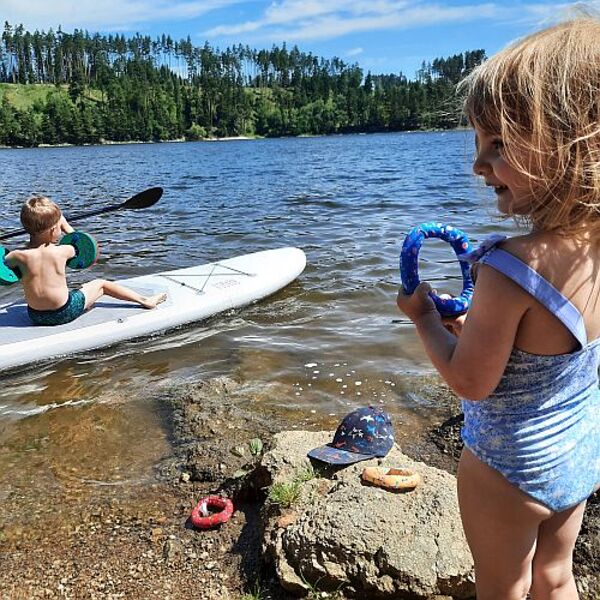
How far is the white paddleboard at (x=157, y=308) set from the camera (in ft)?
18.3

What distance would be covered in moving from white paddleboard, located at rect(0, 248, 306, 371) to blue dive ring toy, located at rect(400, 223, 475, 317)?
4.48m

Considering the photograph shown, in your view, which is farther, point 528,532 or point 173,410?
point 173,410

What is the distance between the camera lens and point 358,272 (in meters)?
8.39

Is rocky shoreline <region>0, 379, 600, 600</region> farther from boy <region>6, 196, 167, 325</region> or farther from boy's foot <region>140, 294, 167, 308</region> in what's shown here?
boy's foot <region>140, 294, 167, 308</region>

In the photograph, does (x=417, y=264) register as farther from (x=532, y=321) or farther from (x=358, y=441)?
(x=358, y=441)

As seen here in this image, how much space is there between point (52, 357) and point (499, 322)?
16.5ft

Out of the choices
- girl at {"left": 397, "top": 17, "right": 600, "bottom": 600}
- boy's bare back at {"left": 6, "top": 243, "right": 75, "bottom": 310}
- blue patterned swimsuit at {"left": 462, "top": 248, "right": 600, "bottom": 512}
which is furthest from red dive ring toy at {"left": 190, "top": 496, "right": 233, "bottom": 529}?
boy's bare back at {"left": 6, "top": 243, "right": 75, "bottom": 310}

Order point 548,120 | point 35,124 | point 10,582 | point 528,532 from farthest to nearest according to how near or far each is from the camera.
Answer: point 35,124 → point 10,582 → point 528,532 → point 548,120

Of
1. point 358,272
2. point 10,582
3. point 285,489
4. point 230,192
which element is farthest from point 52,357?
point 230,192

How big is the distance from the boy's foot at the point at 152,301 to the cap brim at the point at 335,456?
3712mm

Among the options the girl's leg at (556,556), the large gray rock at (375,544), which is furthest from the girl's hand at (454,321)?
the large gray rock at (375,544)

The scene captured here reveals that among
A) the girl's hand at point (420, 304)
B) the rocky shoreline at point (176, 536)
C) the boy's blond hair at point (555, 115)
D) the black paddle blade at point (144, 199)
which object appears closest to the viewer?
the boy's blond hair at point (555, 115)

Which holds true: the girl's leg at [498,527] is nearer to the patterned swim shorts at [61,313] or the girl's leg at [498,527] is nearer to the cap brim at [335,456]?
the cap brim at [335,456]

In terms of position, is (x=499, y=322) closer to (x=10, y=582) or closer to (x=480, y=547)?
(x=480, y=547)
